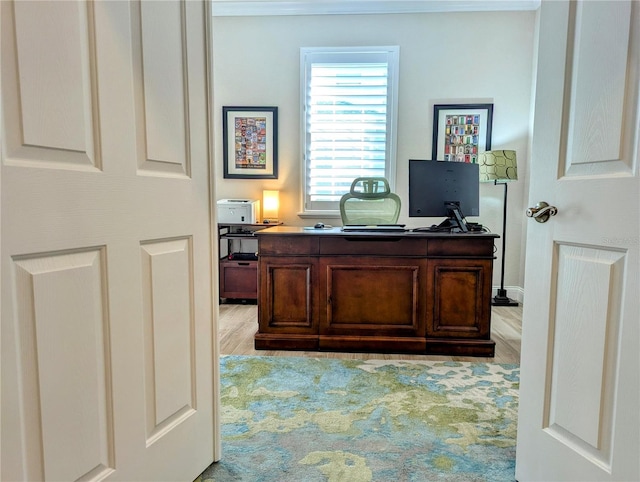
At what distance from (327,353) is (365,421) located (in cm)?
93

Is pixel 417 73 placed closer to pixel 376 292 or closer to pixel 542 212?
pixel 376 292

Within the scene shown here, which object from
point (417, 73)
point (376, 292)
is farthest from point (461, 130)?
point (376, 292)

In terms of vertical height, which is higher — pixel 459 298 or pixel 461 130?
pixel 461 130

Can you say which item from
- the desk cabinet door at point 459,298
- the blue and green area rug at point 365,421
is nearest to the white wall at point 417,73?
the desk cabinet door at point 459,298

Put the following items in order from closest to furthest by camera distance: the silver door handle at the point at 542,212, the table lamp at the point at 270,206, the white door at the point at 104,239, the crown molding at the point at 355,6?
the white door at the point at 104,239, the silver door handle at the point at 542,212, the crown molding at the point at 355,6, the table lamp at the point at 270,206

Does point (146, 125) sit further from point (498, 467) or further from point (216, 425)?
point (498, 467)

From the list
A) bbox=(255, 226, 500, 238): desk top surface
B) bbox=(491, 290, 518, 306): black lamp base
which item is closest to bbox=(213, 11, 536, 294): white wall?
bbox=(491, 290, 518, 306): black lamp base

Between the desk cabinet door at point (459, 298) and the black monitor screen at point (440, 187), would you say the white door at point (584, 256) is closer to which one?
the desk cabinet door at point (459, 298)

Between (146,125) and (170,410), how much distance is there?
2.81 ft

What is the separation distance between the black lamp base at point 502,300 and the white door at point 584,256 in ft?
9.95

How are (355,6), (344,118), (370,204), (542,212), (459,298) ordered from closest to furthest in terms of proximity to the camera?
(542,212)
(459,298)
(370,204)
(355,6)
(344,118)

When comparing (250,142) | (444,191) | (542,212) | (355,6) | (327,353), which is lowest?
(327,353)

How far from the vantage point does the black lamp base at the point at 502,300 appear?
4.12 meters

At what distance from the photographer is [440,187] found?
290 cm
